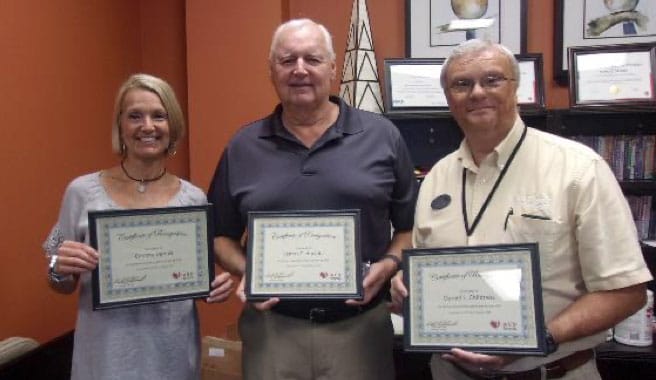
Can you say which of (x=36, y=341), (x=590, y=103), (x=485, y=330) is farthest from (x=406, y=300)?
(x=36, y=341)

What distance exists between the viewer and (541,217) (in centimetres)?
140

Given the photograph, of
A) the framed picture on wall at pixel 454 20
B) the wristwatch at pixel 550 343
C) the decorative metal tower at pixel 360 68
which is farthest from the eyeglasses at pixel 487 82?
the framed picture on wall at pixel 454 20

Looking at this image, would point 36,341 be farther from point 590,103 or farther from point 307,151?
point 590,103

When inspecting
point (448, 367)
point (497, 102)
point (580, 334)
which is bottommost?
point (448, 367)

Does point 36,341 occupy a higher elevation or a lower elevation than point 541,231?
lower

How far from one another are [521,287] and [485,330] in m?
0.13

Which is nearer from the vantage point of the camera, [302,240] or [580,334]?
[580,334]

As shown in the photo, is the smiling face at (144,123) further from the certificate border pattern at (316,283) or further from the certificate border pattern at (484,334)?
the certificate border pattern at (484,334)

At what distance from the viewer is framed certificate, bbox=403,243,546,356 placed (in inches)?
Answer: 53.0

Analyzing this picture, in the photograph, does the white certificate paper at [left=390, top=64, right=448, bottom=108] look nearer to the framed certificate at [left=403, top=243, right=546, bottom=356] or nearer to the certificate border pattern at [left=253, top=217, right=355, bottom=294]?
the certificate border pattern at [left=253, top=217, right=355, bottom=294]

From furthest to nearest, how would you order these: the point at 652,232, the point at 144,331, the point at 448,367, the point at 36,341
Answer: the point at 652,232 → the point at 36,341 → the point at 144,331 → the point at 448,367

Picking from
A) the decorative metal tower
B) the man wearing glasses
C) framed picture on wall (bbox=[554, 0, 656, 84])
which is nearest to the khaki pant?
the man wearing glasses

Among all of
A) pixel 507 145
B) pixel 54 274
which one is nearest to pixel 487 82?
pixel 507 145

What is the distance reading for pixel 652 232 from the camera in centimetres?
263
